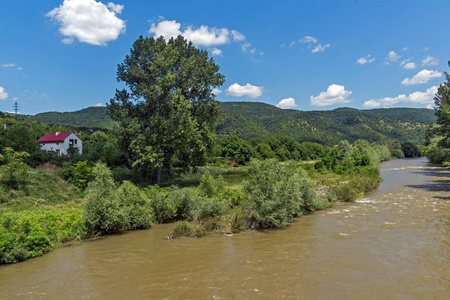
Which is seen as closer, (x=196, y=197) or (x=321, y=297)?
(x=321, y=297)

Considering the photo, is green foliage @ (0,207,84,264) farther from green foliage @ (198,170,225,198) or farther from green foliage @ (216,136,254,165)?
green foliage @ (216,136,254,165)

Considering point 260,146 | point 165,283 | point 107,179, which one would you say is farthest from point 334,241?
point 260,146

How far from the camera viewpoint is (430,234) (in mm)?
12656

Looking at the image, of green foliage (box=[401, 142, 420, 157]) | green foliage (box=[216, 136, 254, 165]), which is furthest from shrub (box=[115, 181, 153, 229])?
green foliage (box=[401, 142, 420, 157])

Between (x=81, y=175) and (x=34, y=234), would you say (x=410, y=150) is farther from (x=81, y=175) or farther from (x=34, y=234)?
→ (x=34, y=234)

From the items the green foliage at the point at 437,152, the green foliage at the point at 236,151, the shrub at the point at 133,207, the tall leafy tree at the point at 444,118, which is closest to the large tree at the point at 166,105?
the shrub at the point at 133,207

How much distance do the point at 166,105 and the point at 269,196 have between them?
44.7 feet

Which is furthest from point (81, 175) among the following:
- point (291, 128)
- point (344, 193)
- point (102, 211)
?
point (291, 128)

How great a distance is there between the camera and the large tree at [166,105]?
22844mm

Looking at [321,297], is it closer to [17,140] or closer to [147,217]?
[147,217]

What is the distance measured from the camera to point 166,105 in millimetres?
24094

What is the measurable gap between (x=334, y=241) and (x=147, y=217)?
31.8ft

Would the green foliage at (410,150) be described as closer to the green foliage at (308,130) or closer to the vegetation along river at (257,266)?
the green foliage at (308,130)

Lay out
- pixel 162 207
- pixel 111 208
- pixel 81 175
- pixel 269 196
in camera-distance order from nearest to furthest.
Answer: pixel 111 208, pixel 269 196, pixel 162 207, pixel 81 175
